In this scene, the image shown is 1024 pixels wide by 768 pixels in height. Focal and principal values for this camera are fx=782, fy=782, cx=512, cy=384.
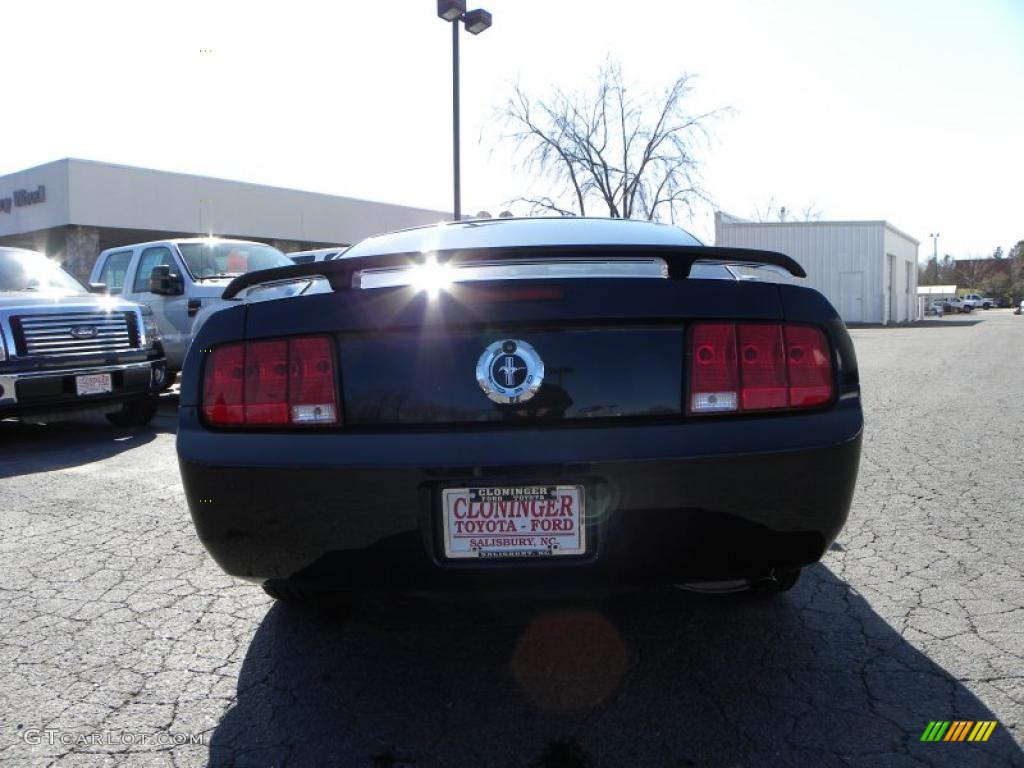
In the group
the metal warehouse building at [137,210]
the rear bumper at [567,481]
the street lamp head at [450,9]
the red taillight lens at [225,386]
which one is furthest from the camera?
the metal warehouse building at [137,210]

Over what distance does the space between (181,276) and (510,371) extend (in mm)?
7966

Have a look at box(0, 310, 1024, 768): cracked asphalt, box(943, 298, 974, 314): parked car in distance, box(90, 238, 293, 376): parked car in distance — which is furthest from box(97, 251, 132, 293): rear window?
box(943, 298, 974, 314): parked car in distance

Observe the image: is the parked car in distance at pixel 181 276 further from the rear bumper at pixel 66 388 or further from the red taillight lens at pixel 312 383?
Answer: the red taillight lens at pixel 312 383

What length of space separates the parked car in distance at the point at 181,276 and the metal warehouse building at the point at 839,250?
2860cm

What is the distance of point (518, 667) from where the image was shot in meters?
2.35

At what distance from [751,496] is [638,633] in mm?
831

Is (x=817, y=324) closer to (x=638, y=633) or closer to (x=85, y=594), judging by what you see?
(x=638, y=633)

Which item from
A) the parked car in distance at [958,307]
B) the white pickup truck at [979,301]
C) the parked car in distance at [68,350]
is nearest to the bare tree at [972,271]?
the white pickup truck at [979,301]

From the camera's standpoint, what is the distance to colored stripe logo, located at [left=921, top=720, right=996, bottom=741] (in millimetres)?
1939

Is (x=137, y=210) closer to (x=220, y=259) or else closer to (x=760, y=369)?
(x=220, y=259)

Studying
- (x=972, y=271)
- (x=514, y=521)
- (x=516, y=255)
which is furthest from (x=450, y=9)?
(x=972, y=271)

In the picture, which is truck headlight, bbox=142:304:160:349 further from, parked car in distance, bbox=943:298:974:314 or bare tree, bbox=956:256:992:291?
bare tree, bbox=956:256:992:291

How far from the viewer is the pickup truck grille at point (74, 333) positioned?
237 inches
